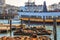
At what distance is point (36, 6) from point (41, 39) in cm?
6811

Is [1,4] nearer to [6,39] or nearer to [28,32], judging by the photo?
[28,32]

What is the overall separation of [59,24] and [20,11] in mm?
37189

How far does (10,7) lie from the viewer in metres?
102

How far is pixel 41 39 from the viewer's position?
22672 millimetres

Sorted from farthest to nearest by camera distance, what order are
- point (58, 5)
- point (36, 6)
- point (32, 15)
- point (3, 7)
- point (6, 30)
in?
1. point (3, 7)
2. point (58, 5)
3. point (36, 6)
4. point (32, 15)
5. point (6, 30)

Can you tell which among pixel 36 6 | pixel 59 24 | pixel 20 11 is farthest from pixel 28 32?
pixel 20 11

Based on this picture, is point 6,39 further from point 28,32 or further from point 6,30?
point 6,30

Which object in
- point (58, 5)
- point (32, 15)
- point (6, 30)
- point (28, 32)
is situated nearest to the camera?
point (28, 32)

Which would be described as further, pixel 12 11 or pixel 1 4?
pixel 1 4

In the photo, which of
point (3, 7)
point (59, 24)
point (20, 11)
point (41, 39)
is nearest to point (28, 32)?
point (41, 39)

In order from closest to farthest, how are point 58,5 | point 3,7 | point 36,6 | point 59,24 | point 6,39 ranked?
point 6,39 < point 59,24 < point 36,6 < point 58,5 < point 3,7

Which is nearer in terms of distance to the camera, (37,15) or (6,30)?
(6,30)

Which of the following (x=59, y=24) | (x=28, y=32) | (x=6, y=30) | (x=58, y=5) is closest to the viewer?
(x=28, y=32)

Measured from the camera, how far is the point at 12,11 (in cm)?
9819
